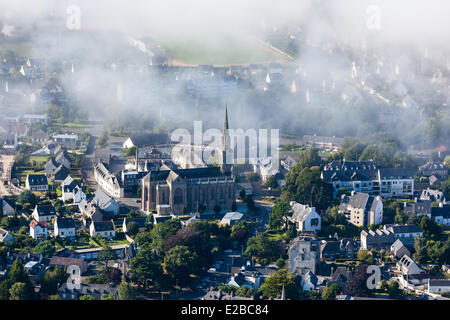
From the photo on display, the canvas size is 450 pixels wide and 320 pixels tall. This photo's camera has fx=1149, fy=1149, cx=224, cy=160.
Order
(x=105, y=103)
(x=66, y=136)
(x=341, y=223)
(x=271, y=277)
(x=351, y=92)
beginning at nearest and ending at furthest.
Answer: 1. (x=271, y=277)
2. (x=341, y=223)
3. (x=66, y=136)
4. (x=105, y=103)
5. (x=351, y=92)

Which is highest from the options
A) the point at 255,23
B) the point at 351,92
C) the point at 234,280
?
the point at 255,23

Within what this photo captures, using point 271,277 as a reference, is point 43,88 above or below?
above

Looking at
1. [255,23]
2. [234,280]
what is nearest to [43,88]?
[255,23]

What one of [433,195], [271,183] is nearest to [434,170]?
[433,195]

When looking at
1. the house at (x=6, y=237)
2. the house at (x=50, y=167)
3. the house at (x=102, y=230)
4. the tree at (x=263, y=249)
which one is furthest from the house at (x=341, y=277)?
the house at (x=50, y=167)

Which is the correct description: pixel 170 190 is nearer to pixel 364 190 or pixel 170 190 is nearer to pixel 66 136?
pixel 364 190

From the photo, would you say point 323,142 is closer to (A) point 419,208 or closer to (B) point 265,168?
(B) point 265,168

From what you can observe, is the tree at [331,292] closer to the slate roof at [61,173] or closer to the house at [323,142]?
the slate roof at [61,173]
